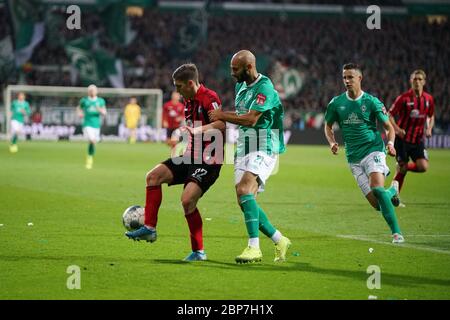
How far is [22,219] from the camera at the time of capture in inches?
502

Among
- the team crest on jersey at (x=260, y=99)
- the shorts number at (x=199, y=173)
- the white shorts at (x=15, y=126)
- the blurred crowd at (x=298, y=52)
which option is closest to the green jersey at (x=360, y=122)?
the team crest on jersey at (x=260, y=99)

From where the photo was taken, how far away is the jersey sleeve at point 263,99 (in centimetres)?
905

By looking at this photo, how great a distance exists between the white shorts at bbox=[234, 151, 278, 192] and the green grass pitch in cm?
93

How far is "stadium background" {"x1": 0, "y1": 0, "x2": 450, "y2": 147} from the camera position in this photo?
142ft

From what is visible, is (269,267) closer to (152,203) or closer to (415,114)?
(152,203)

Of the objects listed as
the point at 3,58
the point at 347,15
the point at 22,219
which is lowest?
the point at 22,219

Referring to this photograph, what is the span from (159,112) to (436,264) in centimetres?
3346

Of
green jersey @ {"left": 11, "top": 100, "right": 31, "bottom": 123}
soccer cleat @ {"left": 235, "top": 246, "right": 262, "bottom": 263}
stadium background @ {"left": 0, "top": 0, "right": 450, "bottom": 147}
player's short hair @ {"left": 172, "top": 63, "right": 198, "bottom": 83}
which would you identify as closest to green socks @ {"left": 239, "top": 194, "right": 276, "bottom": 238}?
soccer cleat @ {"left": 235, "top": 246, "right": 262, "bottom": 263}

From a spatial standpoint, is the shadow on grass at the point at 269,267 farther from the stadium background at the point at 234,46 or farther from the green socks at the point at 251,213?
the stadium background at the point at 234,46

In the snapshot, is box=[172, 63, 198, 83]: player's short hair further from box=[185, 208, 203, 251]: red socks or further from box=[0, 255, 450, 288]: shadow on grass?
box=[0, 255, 450, 288]: shadow on grass

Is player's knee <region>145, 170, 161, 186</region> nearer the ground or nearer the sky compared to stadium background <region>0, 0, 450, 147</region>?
Result: nearer the ground

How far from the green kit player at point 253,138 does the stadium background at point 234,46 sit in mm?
31977

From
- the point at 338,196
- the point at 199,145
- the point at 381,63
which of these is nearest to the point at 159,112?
the point at 381,63

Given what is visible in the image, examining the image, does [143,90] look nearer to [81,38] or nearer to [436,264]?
[81,38]
